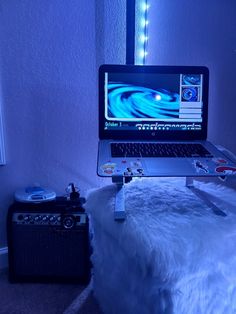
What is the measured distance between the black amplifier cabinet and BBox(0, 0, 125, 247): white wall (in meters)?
0.18

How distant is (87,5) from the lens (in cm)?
149

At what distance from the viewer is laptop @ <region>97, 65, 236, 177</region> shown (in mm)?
1109

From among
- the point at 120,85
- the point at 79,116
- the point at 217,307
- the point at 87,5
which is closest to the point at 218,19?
the point at 120,85

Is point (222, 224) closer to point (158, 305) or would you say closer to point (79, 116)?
point (158, 305)

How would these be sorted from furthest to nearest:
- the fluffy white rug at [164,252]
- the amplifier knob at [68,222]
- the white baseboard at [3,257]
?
the white baseboard at [3,257], the amplifier knob at [68,222], the fluffy white rug at [164,252]

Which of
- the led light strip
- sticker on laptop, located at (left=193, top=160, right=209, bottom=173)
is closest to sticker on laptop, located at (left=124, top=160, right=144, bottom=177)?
sticker on laptop, located at (left=193, top=160, right=209, bottom=173)

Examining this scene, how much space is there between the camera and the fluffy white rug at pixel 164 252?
70 cm

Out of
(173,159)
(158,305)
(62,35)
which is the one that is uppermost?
(62,35)

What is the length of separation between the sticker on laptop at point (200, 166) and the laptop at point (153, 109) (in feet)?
0.32

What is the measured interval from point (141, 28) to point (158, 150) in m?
0.86

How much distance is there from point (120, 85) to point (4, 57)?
62 cm

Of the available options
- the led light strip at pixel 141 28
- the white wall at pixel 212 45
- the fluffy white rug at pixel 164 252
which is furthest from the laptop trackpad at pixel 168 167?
the led light strip at pixel 141 28

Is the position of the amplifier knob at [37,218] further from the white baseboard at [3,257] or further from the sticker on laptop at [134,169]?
the sticker on laptop at [134,169]

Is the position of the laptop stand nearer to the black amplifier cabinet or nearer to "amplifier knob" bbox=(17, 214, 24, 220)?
the black amplifier cabinet
